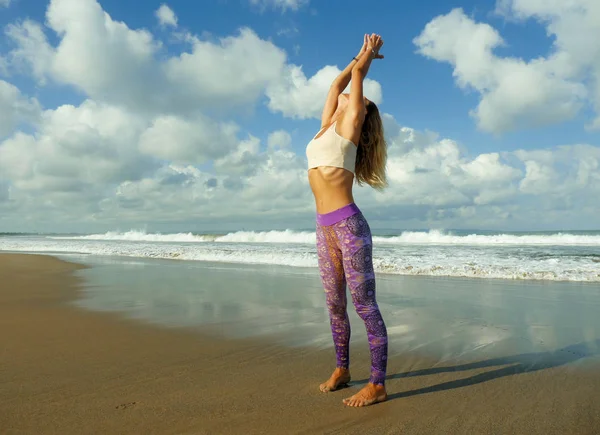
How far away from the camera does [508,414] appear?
269 centimetres

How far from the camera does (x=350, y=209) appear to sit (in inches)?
119

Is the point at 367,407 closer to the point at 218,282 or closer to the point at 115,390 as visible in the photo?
the point at 115,390

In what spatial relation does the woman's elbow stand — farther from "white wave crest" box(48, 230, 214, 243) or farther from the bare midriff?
"white wave crest" box(48, 230, 214, 243)

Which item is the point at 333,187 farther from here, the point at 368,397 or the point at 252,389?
the point at 252,389

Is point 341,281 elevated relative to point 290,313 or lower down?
elevated

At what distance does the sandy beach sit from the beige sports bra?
162cm

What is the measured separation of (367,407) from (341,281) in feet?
2.84

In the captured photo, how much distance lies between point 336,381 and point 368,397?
35 centimetres

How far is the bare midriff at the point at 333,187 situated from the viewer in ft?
10.0

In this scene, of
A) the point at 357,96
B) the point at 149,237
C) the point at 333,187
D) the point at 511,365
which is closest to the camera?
the point at 357,96

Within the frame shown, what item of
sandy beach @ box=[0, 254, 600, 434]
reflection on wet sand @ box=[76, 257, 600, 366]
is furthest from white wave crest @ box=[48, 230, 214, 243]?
sandy beach @ box=[0, 254, 600, 434]

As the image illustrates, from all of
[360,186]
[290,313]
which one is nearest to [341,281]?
[360,186]

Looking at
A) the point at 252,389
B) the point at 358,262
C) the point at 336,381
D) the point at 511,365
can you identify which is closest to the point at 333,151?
the point at 358,262

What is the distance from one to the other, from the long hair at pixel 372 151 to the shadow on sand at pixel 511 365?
1544 millimetres
